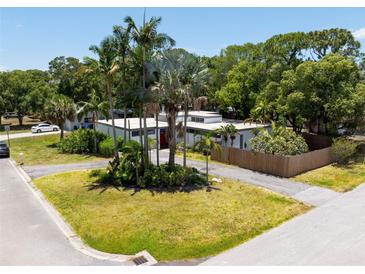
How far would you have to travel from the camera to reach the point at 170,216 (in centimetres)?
1316

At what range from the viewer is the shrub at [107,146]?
958 inches

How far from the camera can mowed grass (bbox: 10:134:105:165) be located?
78.3ft

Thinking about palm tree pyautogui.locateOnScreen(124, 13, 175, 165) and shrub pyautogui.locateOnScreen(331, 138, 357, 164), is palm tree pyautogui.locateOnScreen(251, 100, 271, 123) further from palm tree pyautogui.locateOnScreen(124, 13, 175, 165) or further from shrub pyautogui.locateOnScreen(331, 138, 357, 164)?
palm tree pyautogui.locateOnScreen(124, 13, 175, 165)

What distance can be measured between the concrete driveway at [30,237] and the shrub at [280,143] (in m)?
13.5

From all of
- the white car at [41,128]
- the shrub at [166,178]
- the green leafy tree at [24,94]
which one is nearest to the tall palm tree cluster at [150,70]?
the shrub at [166,178]

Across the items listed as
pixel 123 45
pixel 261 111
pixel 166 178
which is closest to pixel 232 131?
pixel 261 111

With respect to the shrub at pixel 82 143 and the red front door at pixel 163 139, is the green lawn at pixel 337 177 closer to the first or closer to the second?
the red front door at pixel 163 139

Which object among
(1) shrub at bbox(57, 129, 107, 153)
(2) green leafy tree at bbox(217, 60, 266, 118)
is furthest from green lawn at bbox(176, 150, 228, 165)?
(2) green leafy tree at bbox(217, 60, 266, 118)

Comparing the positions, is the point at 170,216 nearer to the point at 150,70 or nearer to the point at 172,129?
the point at 172,129

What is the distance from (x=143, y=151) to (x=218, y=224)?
6.78 m

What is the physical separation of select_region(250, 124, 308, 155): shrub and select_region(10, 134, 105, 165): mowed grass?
12118 millimetres

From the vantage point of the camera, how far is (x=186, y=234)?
11508 mm

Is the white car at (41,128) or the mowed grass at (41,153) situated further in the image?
the white car at (41,128)
